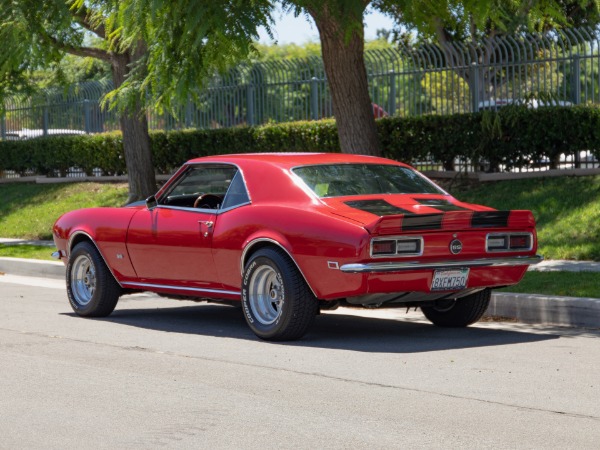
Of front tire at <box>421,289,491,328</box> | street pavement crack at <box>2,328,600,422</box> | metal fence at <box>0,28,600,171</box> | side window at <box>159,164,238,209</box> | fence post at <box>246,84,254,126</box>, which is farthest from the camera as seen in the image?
fence post at <box>246,84,254,126</box>

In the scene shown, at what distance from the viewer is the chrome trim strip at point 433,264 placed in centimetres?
913

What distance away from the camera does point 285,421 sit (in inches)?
269

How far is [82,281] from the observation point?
12102 mm

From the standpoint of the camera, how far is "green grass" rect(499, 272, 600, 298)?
11.6 meters

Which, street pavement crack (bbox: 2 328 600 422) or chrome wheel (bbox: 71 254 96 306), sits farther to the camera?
chrome wheel (bbox: 71 254 96 306)

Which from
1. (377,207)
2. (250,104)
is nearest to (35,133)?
(250,104)

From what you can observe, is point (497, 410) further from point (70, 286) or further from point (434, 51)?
point (434, 51)

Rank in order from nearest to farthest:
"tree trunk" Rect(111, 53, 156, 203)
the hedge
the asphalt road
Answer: the asphalt road → the hedge → "tree trunk" Rect(111, 53, 156, 203)

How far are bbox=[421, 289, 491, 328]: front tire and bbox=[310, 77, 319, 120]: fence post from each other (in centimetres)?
1214

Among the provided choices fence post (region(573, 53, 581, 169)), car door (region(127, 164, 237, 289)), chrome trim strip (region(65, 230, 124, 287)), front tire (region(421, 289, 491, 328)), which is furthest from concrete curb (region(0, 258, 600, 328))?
fence post (region(573, 53, 581, 169))

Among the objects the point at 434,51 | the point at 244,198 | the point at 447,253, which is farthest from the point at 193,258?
the point at 434,51

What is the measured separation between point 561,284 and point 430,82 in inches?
359

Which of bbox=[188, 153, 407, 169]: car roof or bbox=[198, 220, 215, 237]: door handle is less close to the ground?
bbox=[188, 153, 407, 169]: car roof

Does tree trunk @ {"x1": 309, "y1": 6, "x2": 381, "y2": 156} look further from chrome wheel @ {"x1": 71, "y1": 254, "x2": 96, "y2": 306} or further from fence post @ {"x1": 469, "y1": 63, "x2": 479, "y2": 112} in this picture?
chrome wheel @ {"x1": 71, "y1": 254, "x2": 96, "y2": 306}
